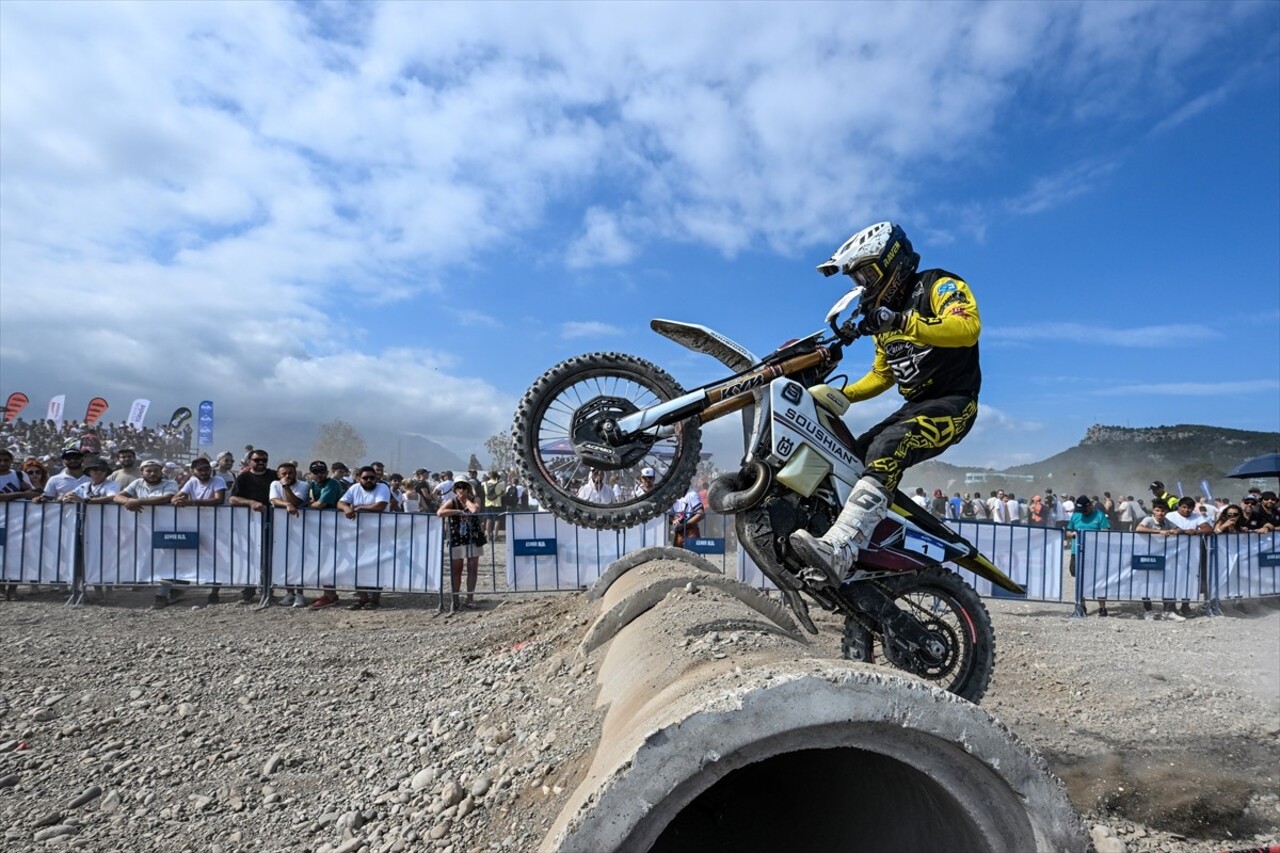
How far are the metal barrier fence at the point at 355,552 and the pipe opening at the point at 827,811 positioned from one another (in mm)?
6052

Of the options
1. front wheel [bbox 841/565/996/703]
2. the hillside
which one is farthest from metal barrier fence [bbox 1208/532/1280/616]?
the hillside

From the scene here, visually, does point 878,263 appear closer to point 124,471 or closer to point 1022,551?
point 1022,551

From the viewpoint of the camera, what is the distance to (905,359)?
4.29m

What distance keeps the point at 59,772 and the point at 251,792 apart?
1.23m

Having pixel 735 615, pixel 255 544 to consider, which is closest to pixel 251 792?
pixel 735 615

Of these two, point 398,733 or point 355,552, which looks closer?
point 398,733

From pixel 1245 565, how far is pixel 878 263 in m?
11.6

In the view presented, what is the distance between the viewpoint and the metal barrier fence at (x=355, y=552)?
9797mm

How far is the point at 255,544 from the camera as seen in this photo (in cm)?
993

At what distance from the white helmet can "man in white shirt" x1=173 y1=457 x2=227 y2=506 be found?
909 cm

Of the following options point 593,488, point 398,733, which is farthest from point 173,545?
point 593,488

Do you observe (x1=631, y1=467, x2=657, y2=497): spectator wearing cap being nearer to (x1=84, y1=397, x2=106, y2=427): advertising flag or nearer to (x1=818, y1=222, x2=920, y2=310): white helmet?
(x1=818, y1=222, x2=920, y2=310): white helmet

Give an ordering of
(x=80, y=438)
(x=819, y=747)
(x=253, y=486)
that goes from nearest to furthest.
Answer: (x=819, y=747)
(x=253, y=486)
(x=80, y=438)

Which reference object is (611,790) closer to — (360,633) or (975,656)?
(975,656)
